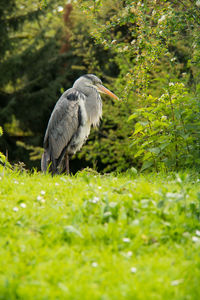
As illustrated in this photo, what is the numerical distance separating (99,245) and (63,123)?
535 cm

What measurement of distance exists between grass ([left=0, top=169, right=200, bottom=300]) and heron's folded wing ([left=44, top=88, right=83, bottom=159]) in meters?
3.93

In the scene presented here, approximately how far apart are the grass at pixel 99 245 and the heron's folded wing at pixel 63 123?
393 cm

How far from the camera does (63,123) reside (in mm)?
8422

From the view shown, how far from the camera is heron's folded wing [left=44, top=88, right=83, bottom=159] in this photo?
329 inches

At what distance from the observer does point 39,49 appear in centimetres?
1770

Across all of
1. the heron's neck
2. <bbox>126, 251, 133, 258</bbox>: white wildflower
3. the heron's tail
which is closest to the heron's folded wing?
the heron's tail

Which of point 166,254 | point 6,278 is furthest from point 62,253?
point 166,254

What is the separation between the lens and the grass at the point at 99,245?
2.65 meters

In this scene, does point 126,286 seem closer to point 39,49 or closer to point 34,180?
point 34,180

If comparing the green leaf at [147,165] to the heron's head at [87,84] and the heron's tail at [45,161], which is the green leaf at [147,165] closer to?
the heron's tail at [45,161]

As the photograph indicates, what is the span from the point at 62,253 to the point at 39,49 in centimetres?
1578

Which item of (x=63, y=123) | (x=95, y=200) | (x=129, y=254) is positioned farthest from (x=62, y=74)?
(x=129, y=254)

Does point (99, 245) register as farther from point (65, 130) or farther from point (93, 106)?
point (93, 106)

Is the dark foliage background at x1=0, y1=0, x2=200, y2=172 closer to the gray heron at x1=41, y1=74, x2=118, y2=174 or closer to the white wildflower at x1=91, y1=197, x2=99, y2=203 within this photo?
the gray heron at x1=41, y1=74, x2=118, y2=174
